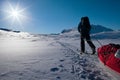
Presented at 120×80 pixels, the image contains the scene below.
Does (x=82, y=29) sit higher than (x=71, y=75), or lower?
higher

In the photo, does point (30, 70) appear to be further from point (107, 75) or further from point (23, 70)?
point (107, 75)

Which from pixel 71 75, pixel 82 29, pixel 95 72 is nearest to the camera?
pixel 71 75

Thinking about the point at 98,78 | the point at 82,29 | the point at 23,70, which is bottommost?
the point at 98,78

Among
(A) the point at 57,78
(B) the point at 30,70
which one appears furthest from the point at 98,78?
(B) the point at 30,70

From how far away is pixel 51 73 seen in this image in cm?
477

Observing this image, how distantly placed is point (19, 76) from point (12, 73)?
323mm

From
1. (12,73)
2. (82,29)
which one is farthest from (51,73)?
(82,29)

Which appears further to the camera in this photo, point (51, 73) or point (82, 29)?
point (82, 29)

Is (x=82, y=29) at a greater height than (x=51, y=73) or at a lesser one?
greater

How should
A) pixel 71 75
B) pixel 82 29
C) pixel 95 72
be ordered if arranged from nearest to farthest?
pixel 71 75, pixel 95 72, pixel 82 29

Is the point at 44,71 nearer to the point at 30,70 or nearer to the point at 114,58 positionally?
the point at 30,70

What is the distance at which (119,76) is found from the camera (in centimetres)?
396

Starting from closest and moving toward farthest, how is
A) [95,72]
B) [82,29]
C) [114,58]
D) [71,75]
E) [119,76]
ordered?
[119,76], [114,58], [71,75], [95,72], [82,29]

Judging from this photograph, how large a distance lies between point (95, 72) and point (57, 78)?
1.43 m
